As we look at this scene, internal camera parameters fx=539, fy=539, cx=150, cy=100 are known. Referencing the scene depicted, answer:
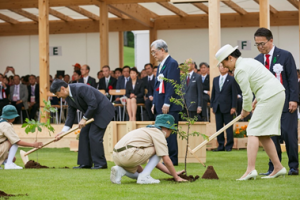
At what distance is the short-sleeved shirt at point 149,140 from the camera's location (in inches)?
206

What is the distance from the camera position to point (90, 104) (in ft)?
23.0

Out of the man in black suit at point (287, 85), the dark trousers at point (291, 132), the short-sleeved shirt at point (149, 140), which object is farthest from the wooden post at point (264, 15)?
the short-sleeved shirt at point (149, 140)

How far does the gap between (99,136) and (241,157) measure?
2.93m

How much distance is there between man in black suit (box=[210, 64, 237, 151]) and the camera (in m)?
10.8

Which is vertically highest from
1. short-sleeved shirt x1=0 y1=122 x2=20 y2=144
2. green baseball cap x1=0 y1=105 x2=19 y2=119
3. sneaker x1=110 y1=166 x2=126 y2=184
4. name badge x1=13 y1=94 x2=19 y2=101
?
name badge x1=13 y1=94 x2=19 y2=101

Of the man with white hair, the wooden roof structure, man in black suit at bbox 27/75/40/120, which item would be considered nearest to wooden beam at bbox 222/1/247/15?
the wooden roof structure

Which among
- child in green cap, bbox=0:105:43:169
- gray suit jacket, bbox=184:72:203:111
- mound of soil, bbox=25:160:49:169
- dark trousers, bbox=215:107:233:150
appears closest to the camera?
child in green cap, bbox=0:105:43:169

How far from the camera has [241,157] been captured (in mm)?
9055

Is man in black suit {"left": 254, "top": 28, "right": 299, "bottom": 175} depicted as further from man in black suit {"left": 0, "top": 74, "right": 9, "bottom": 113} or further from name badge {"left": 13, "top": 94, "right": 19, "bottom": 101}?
name badge {"left": 13, "top": 94, "right": 19, "bottom": 101}

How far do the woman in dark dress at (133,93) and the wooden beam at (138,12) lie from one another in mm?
3431

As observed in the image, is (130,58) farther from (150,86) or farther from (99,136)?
(99,136)

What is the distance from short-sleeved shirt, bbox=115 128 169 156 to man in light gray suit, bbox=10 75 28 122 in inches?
442

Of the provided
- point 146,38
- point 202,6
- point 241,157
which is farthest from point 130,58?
point 241,157

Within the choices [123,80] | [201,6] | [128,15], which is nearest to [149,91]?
[123,80]
